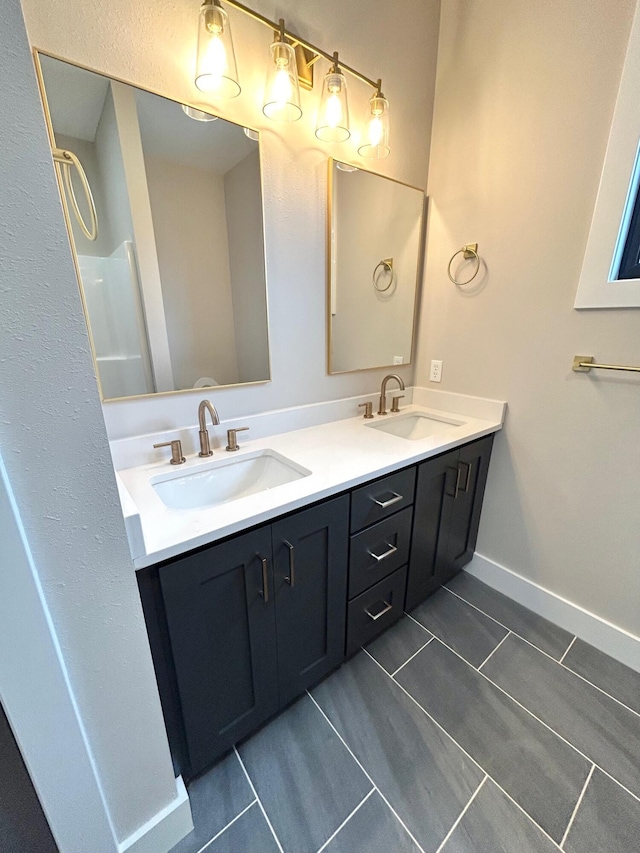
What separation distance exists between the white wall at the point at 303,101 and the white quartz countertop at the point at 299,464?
0.55ft

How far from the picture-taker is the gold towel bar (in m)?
1.20

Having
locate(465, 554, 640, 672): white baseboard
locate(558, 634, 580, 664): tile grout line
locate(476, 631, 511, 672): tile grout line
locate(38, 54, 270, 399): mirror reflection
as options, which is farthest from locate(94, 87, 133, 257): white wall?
locate(558, 634, 580, 664): tile grout line

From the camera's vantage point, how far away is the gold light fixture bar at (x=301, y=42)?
1026mm

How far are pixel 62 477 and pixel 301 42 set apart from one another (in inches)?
59.9

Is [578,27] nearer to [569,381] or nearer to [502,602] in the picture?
[569,381]

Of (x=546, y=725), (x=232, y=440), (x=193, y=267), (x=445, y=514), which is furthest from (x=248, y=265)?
(x=546, y=725)

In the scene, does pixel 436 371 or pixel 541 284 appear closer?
pixel 541 284

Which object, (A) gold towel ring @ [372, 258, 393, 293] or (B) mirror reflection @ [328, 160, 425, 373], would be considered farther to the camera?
(A) gold towel ring @ [372, 258, 393, 293]

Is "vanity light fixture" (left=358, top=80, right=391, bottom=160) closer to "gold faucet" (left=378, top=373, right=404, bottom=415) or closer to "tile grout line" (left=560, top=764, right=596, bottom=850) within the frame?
"gold faucet" (left=378, top=373, right=404, bottom=415)

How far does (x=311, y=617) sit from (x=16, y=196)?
3.84 ft

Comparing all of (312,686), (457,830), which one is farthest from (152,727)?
(457,830)

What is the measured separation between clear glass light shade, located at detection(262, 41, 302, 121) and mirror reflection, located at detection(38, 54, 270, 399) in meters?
0.13

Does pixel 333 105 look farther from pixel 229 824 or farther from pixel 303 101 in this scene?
pixel 229 824

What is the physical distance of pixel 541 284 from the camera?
136 centimetres
